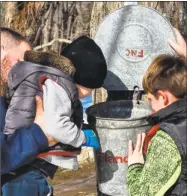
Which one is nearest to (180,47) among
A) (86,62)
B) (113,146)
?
(86,62)

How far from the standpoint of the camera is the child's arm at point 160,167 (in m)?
2.11

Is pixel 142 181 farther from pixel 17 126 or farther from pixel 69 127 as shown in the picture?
pixel 17 126

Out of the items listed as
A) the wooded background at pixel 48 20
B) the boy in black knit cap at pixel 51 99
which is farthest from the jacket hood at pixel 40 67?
the wooded background at pixel 48 20

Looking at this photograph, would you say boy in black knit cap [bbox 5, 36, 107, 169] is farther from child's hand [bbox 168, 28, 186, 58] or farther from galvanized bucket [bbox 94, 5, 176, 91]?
galvanized bucket [bbox 94, 5, 176, 91]

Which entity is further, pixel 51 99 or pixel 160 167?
pixel 51 99

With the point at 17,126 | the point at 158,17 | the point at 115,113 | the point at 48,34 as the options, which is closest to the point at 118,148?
the point at 115,113

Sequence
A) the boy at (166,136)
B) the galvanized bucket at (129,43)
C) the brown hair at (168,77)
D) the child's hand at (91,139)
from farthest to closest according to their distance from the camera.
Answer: the galvanized bucket at (129,43) → the child's hand at (91,139) → the brown hair at (168,77) → the boy at (166,136)

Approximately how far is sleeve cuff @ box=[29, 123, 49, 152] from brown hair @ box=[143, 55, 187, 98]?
0.61 meters

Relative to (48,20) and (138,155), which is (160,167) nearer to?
(138,155)

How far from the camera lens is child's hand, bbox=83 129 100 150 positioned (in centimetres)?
278

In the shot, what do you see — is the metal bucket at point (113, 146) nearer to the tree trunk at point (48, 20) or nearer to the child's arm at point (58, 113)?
the child's arm at point (58, 113)

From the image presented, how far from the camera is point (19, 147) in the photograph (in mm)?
2475

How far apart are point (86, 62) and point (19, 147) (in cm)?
65

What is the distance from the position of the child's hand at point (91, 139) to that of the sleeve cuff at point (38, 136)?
0.29m
